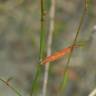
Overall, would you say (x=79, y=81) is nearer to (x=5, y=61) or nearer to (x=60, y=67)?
(x=60, y=67)

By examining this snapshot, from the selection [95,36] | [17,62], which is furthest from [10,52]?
[95,36]

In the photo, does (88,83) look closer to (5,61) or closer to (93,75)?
(93,75)

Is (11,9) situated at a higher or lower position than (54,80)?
higher

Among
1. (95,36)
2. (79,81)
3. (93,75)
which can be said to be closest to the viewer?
(95,36)

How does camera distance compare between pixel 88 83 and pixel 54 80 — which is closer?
pixel 88 83

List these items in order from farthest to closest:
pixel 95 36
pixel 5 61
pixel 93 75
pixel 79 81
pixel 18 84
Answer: pixel 5 61 → pixel 18 84 → pixel 79 81 → pixel 93 75 → pixel 95 36

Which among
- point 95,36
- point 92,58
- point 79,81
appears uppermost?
point 95,36

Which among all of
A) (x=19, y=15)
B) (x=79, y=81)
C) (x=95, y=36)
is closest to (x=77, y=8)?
(x=19, y=15)
